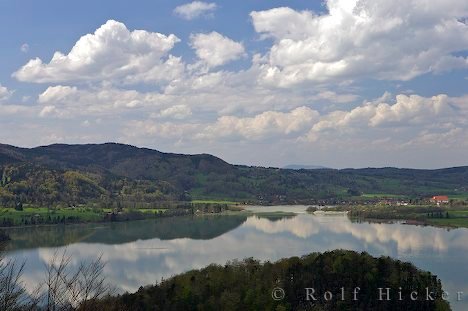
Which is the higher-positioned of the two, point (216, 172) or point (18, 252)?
point (216, 172)

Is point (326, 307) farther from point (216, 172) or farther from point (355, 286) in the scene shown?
point (216, 172)

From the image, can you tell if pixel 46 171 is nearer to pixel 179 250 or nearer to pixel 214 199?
pixel 214 199

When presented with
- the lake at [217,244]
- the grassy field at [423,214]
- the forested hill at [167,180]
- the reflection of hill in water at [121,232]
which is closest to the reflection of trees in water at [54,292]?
the lake at [217,244]

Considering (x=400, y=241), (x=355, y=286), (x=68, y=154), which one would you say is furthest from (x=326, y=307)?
(x=68, y=154)

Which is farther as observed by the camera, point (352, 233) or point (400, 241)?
point (352, 233)

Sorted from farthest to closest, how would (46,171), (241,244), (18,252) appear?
(46,171)
(241,244)
(18,252)

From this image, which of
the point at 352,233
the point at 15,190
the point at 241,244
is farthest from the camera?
the point at 15,190

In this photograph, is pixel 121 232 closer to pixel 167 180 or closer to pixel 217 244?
pixel 217 244
